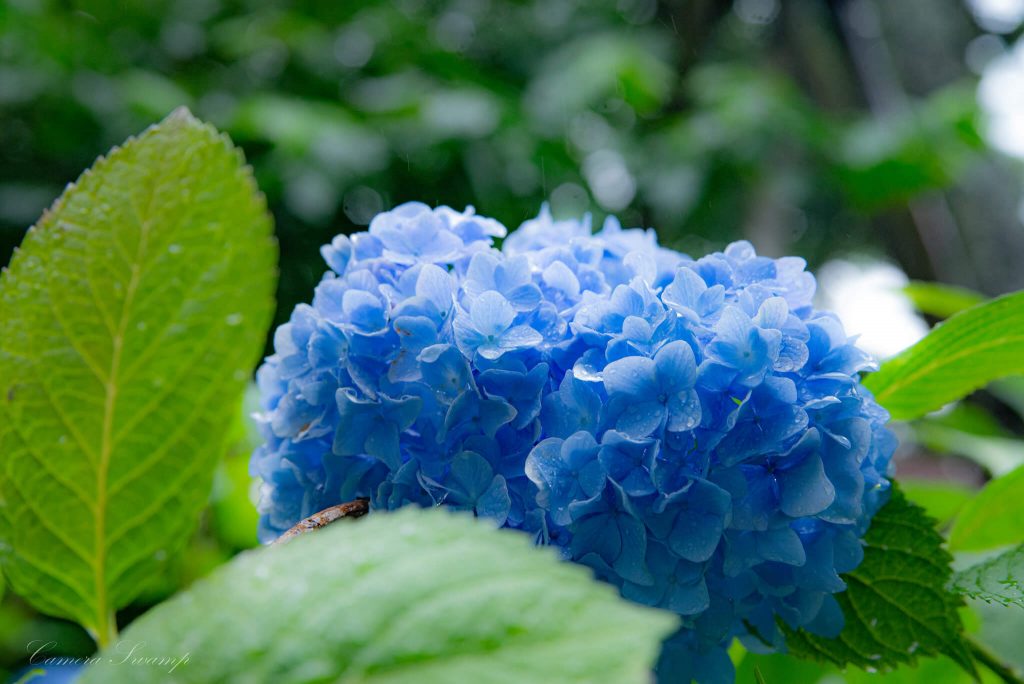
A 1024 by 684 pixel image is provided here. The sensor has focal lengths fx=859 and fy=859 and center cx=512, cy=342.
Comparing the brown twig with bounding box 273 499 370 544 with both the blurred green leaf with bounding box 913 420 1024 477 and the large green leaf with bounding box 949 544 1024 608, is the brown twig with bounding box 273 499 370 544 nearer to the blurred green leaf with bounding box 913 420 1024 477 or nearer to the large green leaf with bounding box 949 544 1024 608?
the large green leaf with bounding box 949 544 1024 608

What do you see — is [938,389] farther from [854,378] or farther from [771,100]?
[771,100]

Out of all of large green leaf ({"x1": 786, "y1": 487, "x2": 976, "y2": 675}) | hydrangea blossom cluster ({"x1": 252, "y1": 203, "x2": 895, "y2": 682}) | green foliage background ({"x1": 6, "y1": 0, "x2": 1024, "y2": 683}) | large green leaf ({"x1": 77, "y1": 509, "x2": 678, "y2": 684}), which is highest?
large green leaf ({"x1": 77, "y1": 509, "x2": 678, "y2": 684})

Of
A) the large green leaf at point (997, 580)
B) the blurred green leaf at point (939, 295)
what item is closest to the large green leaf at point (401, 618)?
the large green leaf at point (997, 580)

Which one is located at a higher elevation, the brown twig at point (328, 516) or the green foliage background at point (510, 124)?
the brown twig at point (328, 516)

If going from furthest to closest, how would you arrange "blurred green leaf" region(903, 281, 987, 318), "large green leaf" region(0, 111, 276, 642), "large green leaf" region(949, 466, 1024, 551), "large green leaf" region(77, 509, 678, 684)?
1. "blurred green leaf" region(903, 281, 987, 318)
2. "large green leaf" region(949, 466, 1024, 551)
3. "large green leaf" region(0, 111, 276, 642)
4. "large green leaf" region(77, 509, 678, 684)

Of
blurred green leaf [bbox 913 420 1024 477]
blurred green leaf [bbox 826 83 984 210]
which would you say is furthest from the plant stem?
blurred green leaf [bbox 826 83 984 210]

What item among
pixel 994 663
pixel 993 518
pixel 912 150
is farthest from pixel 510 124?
pixel 994 663

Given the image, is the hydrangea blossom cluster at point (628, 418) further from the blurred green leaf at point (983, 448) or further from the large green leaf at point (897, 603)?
→ the blurred green leaf at point (983, 448)

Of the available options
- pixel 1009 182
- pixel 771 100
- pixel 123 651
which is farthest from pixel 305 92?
pixel 123 651
